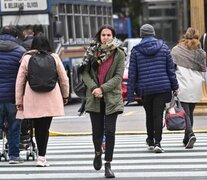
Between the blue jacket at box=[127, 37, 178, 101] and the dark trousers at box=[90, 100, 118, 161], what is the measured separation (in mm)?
1880

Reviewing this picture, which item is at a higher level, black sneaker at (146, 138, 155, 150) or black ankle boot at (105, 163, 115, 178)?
black ankle boot at (105, 163, 115, 178)

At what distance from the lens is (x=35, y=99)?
36.0 ft

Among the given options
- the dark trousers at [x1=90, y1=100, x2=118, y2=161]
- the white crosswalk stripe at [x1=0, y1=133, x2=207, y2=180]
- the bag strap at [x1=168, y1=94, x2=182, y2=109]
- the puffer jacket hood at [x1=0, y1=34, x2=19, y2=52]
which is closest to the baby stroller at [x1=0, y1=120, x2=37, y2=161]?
the white crosswalk stripe at [x1=0, y1=133, x2=207, y2=180]

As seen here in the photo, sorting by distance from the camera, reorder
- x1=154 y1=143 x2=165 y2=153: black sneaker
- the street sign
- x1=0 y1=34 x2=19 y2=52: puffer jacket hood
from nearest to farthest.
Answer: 1. x1=0 y1=34 x2=19 y2=52: puffer jacket hood
2. x1=154 y1=143 x2=165 y2=153: black sneaker
3. the street sign

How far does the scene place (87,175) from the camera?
404 inches

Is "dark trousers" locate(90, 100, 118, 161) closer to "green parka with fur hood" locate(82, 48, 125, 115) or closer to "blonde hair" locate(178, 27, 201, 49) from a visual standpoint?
"green parka with fur hood" locate(82, 48, 125, 115)

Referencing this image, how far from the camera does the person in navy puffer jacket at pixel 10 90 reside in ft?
37.1

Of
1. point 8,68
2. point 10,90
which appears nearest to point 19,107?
point 10,90

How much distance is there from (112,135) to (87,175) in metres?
0.62

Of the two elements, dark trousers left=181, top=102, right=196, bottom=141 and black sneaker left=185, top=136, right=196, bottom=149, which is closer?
black sneaker left=185, top=136, right=196, bottom=149

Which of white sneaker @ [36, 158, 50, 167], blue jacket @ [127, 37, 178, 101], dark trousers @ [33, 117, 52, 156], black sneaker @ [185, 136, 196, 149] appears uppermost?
blue jacket @ [127, 37, 178, 101]

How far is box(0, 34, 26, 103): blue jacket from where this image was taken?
445 inches

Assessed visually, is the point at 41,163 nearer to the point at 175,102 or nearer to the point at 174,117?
the point at 174,117

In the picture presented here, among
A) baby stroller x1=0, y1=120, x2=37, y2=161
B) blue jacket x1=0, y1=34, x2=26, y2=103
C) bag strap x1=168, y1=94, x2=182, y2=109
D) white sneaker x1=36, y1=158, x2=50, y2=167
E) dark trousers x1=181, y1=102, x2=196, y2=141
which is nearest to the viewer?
white sneaker x1=36, y1=158, x2=50, y2=167
